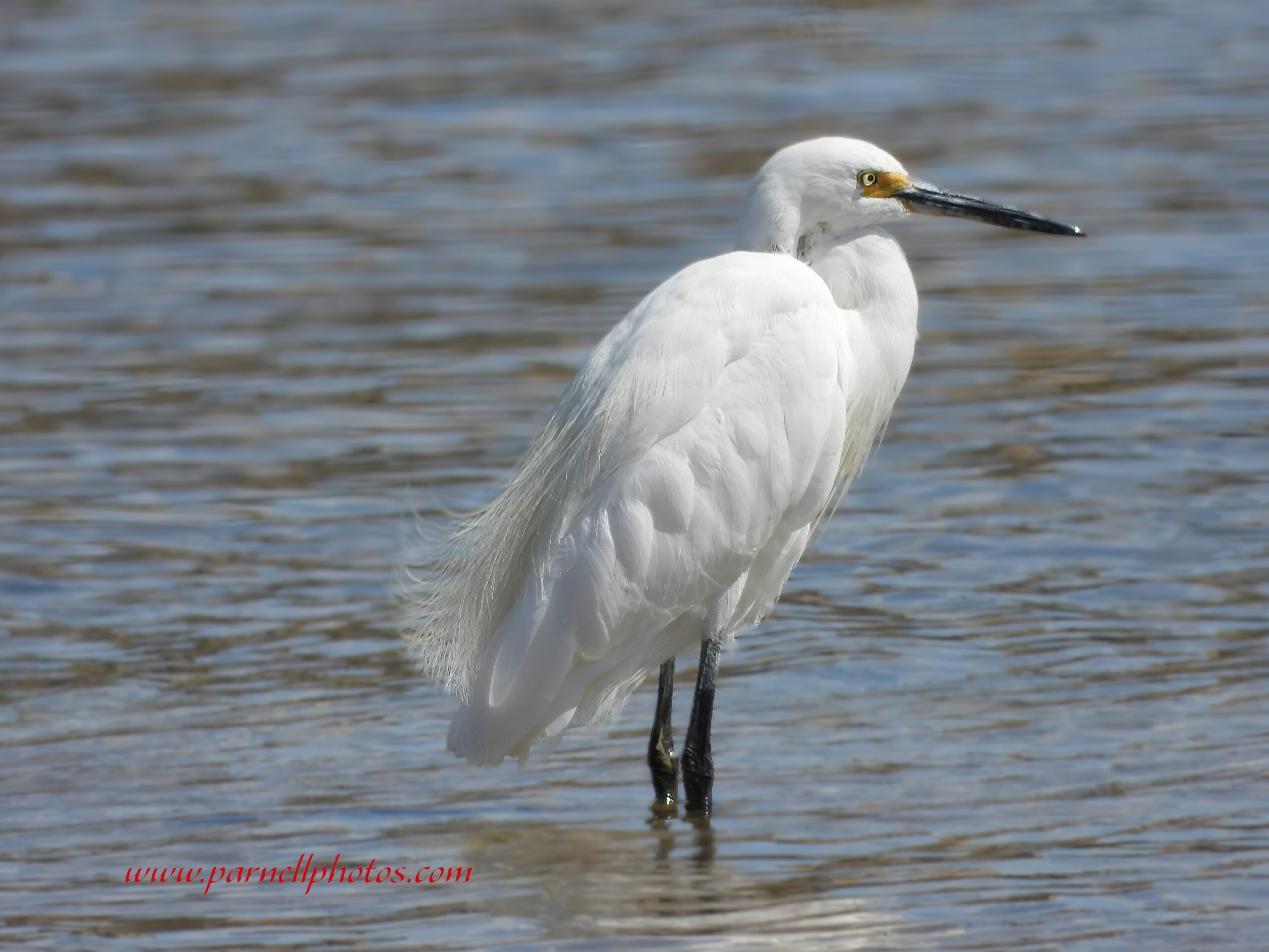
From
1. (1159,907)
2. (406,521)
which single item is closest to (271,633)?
(406,521)

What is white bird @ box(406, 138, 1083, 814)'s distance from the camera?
15.9ft

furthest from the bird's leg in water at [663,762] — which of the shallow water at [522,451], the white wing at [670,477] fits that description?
the white wing at [670,477]

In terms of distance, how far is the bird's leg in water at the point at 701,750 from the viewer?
4.96 m

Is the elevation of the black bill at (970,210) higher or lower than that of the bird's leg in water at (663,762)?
higher

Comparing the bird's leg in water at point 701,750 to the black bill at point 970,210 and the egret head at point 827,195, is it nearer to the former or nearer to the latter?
the egret head at point 827,195

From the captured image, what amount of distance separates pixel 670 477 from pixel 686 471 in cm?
4

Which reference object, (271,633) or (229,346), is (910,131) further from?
(271,633)

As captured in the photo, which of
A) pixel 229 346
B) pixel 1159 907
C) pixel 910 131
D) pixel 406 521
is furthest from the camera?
pixel 910 131

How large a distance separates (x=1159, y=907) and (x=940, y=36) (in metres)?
11.4

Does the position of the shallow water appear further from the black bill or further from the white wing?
the black bill

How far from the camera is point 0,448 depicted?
8.06 metres

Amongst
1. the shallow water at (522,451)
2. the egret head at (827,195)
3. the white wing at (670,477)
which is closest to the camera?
the shallow water at (522,451)

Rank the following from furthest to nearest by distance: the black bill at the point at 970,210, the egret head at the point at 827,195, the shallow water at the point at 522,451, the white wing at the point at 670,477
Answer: the black bill at the point at 970,210 → the egret head at the point at 827,195 → the white wing at the point at 670,477 → the shallow water at the point at 522,451

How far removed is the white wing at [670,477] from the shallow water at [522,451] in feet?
1.30
